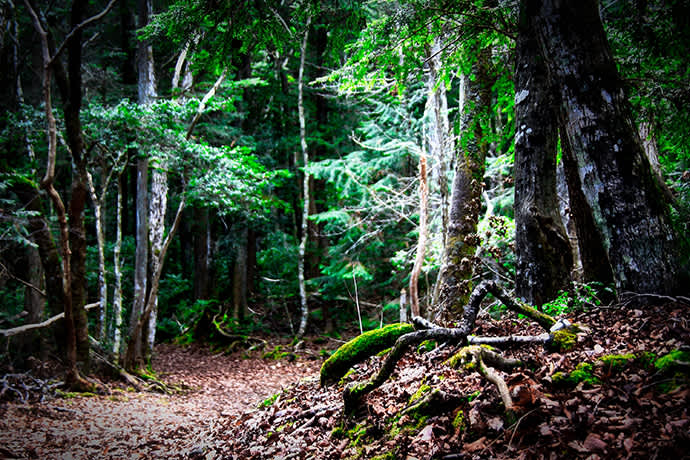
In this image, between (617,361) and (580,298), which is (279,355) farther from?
(617,361)

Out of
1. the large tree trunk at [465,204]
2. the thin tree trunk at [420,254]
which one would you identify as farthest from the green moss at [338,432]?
the thin tree trunk at [420,254]

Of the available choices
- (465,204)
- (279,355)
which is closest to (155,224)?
(279,355)

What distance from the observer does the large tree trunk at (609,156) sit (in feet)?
11.2

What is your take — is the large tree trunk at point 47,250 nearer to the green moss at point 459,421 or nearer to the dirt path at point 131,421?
the dirt path at point 131,421

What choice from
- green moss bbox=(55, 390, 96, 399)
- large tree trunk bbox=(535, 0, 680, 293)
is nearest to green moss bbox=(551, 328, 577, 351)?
large tree trunk bbox=(535, 0, 680, 293)

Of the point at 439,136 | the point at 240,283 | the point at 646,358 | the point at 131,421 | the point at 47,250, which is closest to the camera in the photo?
the point at 646,358

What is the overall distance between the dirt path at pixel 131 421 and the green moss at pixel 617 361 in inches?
182

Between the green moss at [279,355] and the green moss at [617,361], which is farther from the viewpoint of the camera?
the green moss at [279,355]

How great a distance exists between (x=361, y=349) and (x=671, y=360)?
138 inches

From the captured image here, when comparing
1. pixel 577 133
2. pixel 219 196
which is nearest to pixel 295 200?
pixel 219 196

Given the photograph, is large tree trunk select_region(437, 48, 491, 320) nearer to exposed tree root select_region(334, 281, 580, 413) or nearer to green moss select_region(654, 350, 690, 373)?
exposed tree root select_region(334, 281, 580, 413)

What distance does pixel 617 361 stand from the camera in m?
2.62

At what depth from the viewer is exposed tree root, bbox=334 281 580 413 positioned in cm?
322

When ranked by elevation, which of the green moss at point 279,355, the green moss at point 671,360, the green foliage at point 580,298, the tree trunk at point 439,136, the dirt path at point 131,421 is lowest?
the green moss at point 279,355
